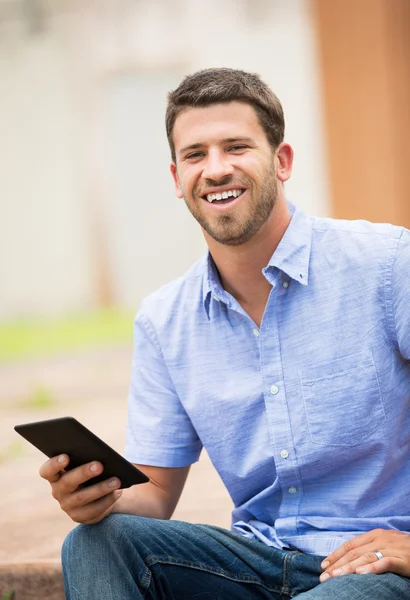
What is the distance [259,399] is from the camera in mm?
2396

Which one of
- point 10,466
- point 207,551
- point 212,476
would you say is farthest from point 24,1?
point 207,551

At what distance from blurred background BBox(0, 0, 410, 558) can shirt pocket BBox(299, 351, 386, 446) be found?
5281 millimetres

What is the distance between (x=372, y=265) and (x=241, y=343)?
1.34 ft

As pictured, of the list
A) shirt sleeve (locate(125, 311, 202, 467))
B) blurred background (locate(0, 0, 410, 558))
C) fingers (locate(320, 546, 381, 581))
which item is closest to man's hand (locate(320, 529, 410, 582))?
fingers (locate(320, 546, 381, 581))

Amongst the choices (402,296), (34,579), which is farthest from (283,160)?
(34,579)

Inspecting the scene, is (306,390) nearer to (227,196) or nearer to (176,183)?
(227,196)

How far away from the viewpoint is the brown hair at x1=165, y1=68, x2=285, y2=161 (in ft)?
8.21

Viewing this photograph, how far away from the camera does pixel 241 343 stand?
8.11 feet

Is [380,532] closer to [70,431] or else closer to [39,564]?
[70,431]

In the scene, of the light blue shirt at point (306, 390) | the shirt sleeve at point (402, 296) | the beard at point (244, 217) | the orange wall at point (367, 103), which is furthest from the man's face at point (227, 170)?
the orange wall at point (367, 103)

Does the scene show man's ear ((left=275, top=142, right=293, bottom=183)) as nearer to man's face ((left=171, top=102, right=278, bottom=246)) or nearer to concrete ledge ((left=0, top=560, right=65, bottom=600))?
man's face ((left=171, top=102, right=278, bottom=246))

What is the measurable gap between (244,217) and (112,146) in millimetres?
7321

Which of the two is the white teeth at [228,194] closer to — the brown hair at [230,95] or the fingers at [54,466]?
the brown hair at [230,95]

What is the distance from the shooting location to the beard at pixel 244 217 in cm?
242
